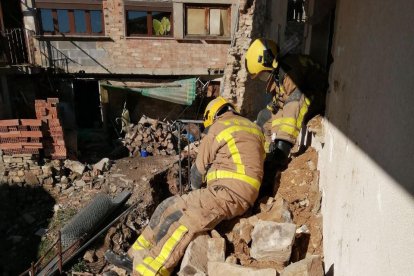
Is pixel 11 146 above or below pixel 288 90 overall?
below

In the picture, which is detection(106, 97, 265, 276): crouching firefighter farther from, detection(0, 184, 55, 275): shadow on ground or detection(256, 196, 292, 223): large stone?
detection(0, 184, 55, 275): shadow on ground

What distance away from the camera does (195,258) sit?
11.1ft

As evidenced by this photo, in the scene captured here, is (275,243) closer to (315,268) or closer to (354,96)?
(315,268)

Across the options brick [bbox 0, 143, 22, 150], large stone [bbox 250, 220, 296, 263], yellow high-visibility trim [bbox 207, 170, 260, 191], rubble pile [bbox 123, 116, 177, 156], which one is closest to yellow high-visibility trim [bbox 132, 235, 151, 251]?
yellow high-visibility trim [bbox 207, 170, 260, 191]

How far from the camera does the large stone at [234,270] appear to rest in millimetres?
2785

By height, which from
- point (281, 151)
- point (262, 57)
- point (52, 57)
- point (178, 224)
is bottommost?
point (178, 224)

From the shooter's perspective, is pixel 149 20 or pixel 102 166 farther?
pixel 149 20

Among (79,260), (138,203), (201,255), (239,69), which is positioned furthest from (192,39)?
(201,255)

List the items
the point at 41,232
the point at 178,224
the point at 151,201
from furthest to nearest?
the point at 151,201, the point at 41,232, the point at 178,224

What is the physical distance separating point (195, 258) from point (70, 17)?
11.9 meters

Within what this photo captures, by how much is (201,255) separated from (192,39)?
36.3 ft

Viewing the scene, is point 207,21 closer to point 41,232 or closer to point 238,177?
point 41,232

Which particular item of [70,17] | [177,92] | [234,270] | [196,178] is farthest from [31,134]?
[234,270]

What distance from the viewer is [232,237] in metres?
3.76
